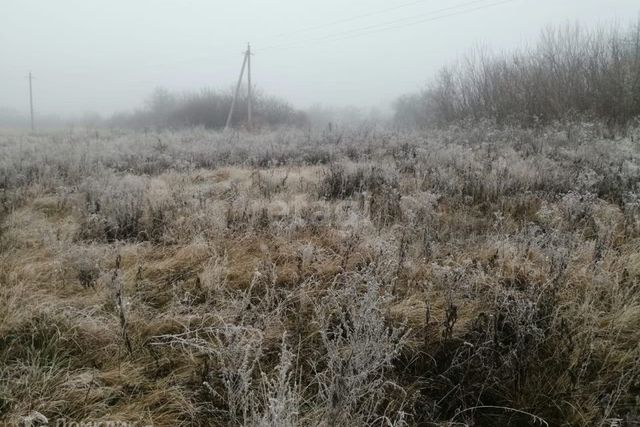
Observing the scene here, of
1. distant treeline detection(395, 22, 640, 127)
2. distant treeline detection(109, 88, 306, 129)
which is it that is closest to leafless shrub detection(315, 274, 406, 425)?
distant treeline detection(395, 22, 640, 127)

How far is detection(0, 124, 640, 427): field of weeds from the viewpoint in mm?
1915

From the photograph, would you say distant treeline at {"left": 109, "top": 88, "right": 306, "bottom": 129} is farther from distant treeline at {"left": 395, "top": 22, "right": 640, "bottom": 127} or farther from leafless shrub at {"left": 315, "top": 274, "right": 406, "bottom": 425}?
leafless shrub at {"left": 315, "top": 274, "right": 406, "bottom": 425}

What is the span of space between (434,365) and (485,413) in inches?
13.4

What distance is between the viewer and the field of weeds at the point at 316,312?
192 centimetres

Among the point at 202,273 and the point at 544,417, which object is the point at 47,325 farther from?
the point at 544,417

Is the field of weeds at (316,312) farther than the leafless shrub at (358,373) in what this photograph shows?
Yes

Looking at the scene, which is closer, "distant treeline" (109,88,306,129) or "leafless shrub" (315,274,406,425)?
"leafless shrub" (315,274,406,425)

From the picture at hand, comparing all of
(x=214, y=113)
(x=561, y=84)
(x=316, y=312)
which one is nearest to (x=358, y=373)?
(x=316, y=312)

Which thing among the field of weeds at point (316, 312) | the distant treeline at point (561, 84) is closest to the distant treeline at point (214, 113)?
the distant treeline at point (561, 84)

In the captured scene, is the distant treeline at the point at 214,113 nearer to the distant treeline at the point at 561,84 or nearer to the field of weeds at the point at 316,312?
the distant treeline at the point at 561,84

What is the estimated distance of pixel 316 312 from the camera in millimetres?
2299

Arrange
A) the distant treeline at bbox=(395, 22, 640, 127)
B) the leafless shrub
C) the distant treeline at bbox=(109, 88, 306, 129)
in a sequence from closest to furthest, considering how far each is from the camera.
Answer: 1. the leafless shrub
2. the distant treeline at bbox=(395, 22, 640, 127)
3. the distant treeline at bbox=(109, 88, 306, 129)

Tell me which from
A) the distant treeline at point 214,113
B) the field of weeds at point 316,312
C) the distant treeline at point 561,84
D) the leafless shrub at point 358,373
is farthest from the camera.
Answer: the distant treeline at point 214,113

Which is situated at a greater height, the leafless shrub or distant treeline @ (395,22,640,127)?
distant treeline @ (395,22,640,127)
